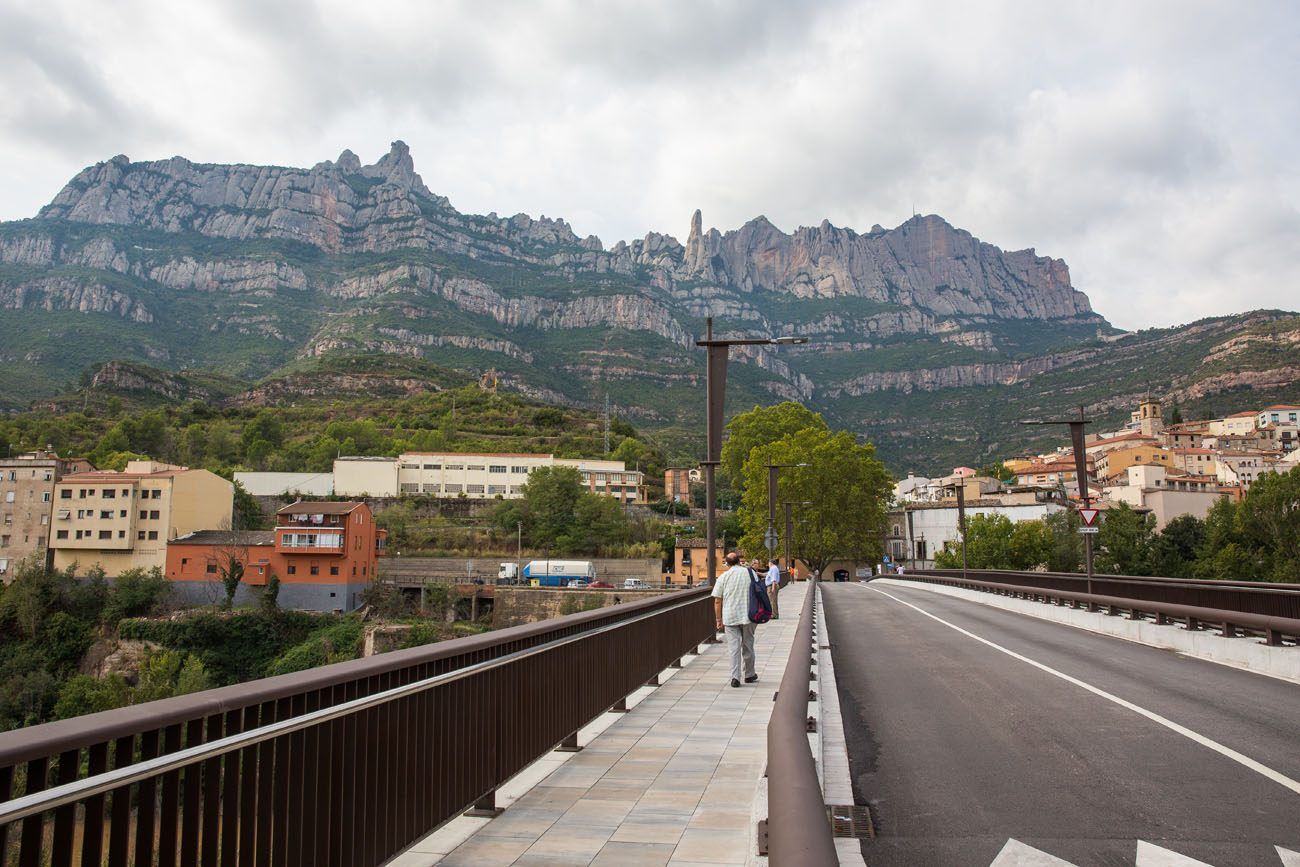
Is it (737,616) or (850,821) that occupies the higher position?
(737,616)

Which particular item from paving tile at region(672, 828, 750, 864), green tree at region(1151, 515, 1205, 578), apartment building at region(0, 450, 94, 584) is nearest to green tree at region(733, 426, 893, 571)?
green tree at region(1151, 515, 1205, 578)

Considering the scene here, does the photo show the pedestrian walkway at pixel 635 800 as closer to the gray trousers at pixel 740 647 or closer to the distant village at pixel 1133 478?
the gray trousers at pixel 740 647

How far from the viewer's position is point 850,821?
563cm

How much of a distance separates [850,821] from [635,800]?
1.49m

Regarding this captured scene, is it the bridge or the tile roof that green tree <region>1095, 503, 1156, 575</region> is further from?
the bridge

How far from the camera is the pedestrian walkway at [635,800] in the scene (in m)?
4.96

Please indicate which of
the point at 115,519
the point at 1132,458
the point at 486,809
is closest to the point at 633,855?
the point at 486,809

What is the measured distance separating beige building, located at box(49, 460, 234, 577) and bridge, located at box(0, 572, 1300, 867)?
230 ft

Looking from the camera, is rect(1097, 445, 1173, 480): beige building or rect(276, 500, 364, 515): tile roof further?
rect(1097, 445, 1173, 480): beige building

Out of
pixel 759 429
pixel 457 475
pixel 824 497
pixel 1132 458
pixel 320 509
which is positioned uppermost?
pixel 759 429

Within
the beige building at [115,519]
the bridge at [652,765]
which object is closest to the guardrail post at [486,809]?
→ the bridge at [652,765]

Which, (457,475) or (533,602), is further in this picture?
(457,475)

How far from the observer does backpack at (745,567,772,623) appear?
12.1m

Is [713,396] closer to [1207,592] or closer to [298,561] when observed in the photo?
[1207,592]
